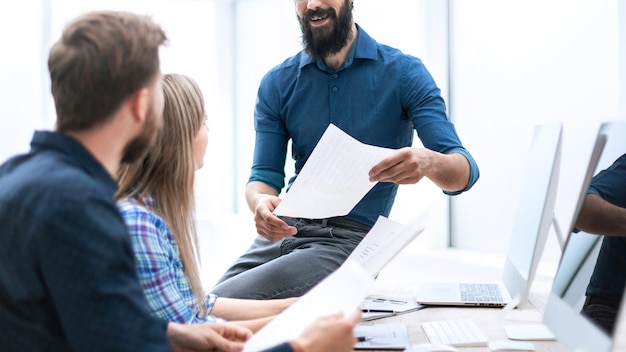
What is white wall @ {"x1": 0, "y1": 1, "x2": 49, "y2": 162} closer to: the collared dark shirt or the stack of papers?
the stack of papers

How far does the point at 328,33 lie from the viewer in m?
2.30

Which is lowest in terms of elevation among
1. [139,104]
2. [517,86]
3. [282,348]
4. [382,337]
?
[382,337]

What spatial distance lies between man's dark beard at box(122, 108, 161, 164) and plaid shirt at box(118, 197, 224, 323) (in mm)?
139

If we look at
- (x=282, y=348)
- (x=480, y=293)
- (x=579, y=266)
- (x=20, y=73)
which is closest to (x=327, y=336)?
(x=282, y=348)

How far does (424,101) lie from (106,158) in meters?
1.33

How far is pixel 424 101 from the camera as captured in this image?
7.17ft

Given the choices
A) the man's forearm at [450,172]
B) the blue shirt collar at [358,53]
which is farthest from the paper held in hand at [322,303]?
the blue shirt collar at [358,53]

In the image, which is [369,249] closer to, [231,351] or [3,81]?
[231,351]

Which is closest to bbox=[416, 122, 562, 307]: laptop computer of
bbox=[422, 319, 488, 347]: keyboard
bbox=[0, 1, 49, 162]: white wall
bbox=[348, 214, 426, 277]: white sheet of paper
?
bbox=[422, 319, 488, 347]: keyboard

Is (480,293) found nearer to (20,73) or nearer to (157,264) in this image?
(157,264)

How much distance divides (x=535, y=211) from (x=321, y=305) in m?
0.55

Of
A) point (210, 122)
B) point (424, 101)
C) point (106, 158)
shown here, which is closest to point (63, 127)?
point (106, 158)

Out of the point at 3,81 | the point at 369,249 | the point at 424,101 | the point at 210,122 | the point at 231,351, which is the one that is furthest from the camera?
the point at 210,122

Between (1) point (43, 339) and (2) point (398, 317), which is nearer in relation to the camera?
(1) point (43, 339)
